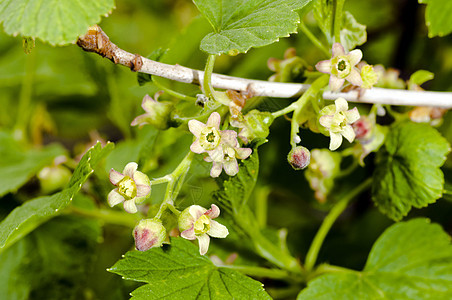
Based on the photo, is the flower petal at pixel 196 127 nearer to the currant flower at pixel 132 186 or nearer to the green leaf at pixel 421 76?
the currant flower at pixel 132 186

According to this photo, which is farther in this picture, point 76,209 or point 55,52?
point 55,52

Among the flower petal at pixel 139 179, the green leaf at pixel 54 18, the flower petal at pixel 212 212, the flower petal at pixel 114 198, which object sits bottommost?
the flower petal at pixel 212 212

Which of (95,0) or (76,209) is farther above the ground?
(95,0)

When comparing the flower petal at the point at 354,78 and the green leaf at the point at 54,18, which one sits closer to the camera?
the green leaf at the point at 54,18

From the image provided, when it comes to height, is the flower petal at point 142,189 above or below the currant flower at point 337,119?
below

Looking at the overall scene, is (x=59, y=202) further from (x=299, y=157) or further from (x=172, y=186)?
(x=299, y=157)

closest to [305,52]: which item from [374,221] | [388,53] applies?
[388,53]

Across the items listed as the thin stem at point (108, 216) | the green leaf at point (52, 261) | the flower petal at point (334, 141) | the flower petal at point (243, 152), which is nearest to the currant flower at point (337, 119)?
the flower petal at point (334, 141)

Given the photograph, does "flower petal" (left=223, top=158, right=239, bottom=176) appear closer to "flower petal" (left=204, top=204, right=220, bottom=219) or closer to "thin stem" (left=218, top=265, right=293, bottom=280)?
"flower petal" (left=204, top=204, right=220, bottom=219)

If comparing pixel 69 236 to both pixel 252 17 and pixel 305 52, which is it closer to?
pixel 252 17
